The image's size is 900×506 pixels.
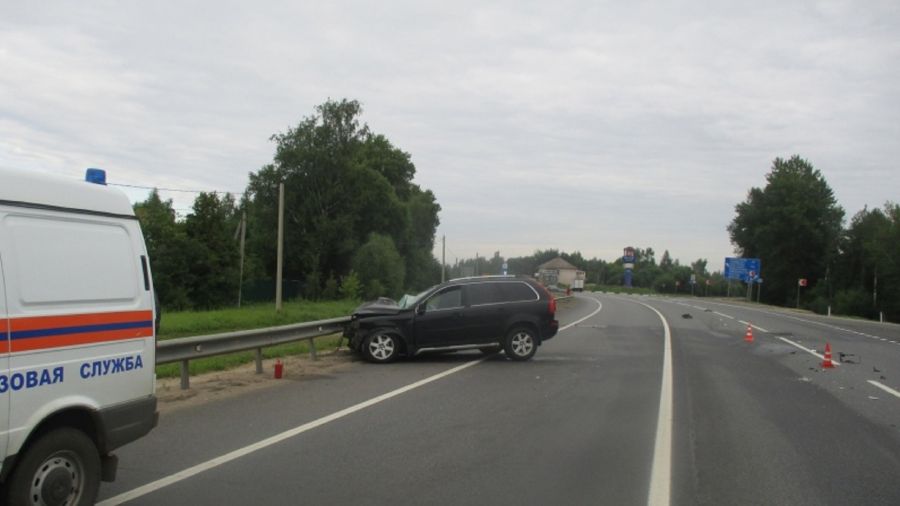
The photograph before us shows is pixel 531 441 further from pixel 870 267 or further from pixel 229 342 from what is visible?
pixel 870 267

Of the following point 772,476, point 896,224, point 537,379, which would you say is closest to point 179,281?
point 537,379

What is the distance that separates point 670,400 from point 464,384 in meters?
3.14

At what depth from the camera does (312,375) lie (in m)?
12.6

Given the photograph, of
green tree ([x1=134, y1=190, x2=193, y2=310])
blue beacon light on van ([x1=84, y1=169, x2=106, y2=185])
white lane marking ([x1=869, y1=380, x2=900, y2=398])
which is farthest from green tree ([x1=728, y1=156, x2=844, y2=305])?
blue beacon light on van ([x1=84, y1=169, x2=106, y2=185])

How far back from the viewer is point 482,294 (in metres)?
15.1

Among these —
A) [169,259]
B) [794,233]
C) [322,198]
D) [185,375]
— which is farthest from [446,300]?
[794,233]

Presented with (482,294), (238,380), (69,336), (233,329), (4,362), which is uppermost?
(482,294)

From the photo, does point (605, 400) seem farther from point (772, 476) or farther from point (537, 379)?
point (772, 476)

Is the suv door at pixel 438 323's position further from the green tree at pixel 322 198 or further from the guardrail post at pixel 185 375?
the green tree at pixel 322 198

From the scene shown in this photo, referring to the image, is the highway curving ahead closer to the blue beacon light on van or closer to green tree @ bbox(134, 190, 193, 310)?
the blue beacon light on van

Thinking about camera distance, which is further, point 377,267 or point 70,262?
point 377,267

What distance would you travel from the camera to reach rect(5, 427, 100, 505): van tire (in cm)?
433

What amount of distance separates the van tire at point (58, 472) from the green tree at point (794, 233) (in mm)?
96737

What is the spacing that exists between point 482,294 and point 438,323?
1.15 m
